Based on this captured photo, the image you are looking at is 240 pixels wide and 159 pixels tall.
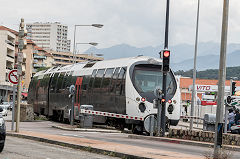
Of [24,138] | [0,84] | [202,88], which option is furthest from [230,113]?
[0,84]

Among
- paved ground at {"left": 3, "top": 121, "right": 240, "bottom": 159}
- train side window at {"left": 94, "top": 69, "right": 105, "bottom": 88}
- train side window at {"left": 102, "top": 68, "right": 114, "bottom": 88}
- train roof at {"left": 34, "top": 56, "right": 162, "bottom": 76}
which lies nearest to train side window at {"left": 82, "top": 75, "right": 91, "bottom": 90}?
train roof at {"left": 34, "top": 56, "right": 162, "bottom": 76}

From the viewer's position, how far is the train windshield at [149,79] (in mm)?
25844

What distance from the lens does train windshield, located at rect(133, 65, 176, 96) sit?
25844mm

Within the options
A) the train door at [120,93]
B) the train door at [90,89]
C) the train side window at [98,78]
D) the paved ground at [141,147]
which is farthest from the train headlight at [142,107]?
the train door at [90,89]

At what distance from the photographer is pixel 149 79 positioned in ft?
86.5

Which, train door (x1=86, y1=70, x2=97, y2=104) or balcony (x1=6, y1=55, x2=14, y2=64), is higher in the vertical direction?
balcony (x1=6, y1=55, x2=14, y2=64)

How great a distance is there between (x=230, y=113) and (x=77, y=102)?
8.67 meters

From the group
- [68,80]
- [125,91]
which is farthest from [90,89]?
[68,80]

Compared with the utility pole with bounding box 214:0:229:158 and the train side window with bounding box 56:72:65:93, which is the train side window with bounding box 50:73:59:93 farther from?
the utility pole with bounding box 214:0:229:158

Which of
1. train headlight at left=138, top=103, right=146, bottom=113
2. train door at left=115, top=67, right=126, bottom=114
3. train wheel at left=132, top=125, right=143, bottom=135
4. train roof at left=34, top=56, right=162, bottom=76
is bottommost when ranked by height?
train wheel at left=132, top=125, right=143, bottom=135

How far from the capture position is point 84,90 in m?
31.0

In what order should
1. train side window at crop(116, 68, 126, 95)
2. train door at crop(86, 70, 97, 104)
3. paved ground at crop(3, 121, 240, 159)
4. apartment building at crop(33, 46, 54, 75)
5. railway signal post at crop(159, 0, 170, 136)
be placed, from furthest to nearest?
apartment building at crop(33, 46, 54, 75)
train door at crop(86, 70, 97, 104)
train side window at crop(116, 68, 126, 95)
railway signal post at crop(159, 0, 170, 136)
paved ground at crop(3, 121, 240, 159)

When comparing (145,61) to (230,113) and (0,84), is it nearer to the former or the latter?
(230,113)

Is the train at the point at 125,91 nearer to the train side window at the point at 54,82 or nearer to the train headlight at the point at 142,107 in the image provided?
the train headlight at the point at 142,107
